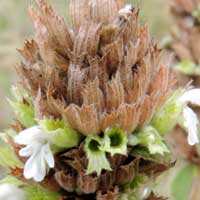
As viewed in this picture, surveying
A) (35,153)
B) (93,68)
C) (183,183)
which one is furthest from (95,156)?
(183,183)

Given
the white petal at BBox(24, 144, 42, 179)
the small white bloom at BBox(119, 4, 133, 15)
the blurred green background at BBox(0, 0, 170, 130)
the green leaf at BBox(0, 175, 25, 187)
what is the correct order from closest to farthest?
1. the white petal at BBox(24, 144, 42, 179)
2. the small white bloom at BBox(119, 4, 133, 15)
3. the green leaf at BBox(0, 175, 25, 187)
4. the blurred green background at BBox(0, 0, 170, 130)

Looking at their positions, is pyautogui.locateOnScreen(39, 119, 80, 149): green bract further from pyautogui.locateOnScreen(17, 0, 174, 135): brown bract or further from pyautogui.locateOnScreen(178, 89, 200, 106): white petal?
pyautogui.locateOnScreen(178, 89, 200, 106): white petal

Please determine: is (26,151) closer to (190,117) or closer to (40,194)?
(40,194)

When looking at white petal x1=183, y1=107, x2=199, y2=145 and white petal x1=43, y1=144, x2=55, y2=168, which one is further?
white petal x1=183, y1=107, x2=199, y2=145

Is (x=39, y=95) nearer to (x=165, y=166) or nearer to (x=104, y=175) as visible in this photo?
(x=104, y=175)

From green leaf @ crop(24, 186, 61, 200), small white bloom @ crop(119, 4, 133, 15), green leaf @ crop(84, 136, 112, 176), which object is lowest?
green leaf @ crop(24, 186, 61, 200)

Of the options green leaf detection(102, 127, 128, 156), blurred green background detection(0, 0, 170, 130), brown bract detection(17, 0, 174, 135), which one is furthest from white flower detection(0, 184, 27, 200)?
blurred green background detection(0, 0, 170, 130)
